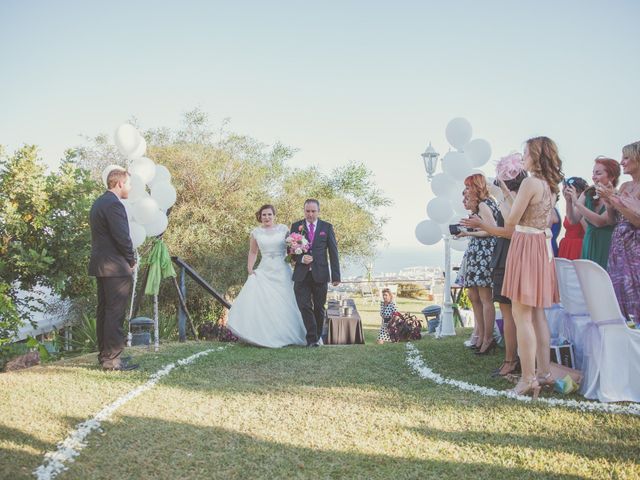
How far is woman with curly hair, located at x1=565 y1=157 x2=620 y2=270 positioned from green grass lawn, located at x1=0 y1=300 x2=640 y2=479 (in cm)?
159

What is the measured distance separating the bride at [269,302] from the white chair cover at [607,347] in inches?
160

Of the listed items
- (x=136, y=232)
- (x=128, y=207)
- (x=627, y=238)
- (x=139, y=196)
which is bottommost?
(x=627, y=238)

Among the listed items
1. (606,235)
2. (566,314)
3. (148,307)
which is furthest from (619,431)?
(148,307)

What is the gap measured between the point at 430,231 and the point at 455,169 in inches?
40.4

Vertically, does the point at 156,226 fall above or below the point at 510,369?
above

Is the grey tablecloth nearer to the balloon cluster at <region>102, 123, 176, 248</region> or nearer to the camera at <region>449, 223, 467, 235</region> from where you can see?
the balloon cluster at <region>102, 123, 176, 248</region>

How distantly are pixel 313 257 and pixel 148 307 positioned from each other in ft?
25.3

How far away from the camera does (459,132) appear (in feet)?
25.8

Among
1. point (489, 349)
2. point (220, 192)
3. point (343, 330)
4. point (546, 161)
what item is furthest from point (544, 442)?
point (220, 192)

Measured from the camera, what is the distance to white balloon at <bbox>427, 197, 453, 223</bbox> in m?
7.82

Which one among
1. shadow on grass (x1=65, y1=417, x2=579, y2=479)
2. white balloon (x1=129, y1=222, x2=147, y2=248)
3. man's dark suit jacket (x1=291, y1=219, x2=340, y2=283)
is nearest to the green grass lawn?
A: shadow on grass (x1=65, y1=417, x2=579, y2=479)

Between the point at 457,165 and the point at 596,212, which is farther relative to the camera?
the point at 457,165

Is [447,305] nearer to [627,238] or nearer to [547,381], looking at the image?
[627,238]

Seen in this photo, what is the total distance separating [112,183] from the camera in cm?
521
